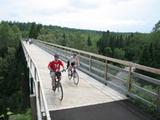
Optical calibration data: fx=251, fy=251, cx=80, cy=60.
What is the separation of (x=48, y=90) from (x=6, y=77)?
4973 cm

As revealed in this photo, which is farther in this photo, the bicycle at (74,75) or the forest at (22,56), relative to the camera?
the forest at (22,56)

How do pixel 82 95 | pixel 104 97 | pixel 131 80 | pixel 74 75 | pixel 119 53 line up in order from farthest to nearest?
pixel 119 53
pixel 74 75
pixel 82 95
pixel 104 97
pixel 131 80

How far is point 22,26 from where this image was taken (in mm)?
155125

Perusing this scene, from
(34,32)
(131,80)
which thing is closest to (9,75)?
(34,32)

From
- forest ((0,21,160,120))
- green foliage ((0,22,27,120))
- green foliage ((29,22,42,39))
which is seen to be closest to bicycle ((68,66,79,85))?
forest ((0,21,160,120))

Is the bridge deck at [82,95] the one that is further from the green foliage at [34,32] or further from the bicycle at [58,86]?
the green foliage at [34,32]

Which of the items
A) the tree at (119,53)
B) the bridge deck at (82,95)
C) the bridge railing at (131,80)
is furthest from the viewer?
the tree at (119,53)

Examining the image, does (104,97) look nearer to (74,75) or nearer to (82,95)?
(82,95)

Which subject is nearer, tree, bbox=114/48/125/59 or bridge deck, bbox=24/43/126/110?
bridge deck, bbox=24/43/126/110

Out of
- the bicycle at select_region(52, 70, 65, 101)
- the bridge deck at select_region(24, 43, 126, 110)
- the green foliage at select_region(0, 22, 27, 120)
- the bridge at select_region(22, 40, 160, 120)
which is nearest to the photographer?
the bridge at select_region(22, 40, 160, 120)

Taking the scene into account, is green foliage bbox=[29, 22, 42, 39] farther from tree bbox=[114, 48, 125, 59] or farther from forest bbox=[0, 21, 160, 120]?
tree bbox=[114, 48, 125, 59]

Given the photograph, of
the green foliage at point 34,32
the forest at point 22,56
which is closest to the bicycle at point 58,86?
the forest at point 22,56

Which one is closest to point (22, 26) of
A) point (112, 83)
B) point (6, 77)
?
point (6, 77)

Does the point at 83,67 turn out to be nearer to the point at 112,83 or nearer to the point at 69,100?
the point at 112,83
